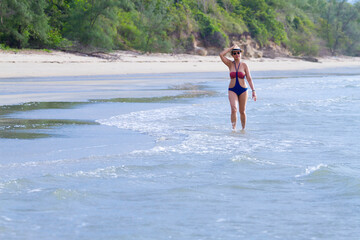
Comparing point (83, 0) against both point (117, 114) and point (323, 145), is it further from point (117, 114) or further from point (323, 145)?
point (323, 145)

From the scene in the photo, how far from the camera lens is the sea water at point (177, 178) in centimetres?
391

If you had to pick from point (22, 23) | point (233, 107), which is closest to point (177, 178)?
point (233, 107)

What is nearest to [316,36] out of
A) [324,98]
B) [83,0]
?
[83,0]

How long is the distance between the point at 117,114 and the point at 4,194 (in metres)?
6.02

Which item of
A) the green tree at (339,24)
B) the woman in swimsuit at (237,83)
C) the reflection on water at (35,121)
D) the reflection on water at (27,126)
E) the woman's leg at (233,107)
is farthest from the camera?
the green tree at (339,24)

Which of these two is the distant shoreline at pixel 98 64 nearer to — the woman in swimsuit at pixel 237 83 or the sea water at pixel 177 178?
the sea water at pixel 177 178

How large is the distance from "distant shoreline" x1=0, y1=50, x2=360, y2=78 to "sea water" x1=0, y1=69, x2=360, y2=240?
474 inches

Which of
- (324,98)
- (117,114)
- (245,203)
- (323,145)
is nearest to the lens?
(245,203)

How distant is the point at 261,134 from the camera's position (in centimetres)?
845

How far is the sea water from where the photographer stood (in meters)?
3.91

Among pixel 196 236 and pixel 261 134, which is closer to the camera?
pixel 196 236

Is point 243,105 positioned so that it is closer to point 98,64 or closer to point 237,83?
point 237,83

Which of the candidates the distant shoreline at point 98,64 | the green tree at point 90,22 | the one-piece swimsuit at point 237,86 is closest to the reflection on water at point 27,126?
the one-piece swimsuit at point 237,86

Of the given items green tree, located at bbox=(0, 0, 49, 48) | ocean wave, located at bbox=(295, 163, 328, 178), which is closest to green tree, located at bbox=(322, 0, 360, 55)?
green tree, located at bbox=(0, 0, 49, 48)
